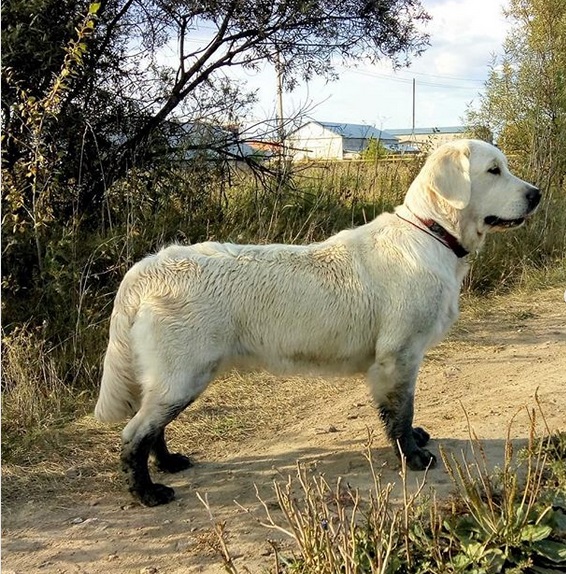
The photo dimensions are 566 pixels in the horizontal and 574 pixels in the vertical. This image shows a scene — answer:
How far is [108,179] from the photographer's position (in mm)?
7961

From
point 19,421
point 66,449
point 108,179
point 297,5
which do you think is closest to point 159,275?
point 66,449

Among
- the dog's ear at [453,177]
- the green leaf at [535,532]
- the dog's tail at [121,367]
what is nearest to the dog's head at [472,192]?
the dog's ear at [453,177]

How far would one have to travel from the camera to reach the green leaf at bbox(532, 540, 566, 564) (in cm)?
290

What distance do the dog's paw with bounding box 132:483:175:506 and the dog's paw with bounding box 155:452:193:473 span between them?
39 cm

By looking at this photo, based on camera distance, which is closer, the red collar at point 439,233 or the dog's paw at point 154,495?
the dog's paw at point 154,495

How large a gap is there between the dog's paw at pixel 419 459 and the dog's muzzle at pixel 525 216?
1551 mm

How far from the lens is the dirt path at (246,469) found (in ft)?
11.6

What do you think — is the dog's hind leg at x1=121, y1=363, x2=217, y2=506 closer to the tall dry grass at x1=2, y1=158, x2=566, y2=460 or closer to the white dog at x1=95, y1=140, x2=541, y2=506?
the white dog at x1=95, y1=140, x2=541, y2=506

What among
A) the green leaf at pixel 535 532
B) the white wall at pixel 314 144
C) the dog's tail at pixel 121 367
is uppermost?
the white wall at pixel 314 144

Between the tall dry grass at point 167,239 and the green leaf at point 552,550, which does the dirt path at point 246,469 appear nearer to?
the tall dry grass at point 167,239

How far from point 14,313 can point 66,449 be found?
2057 mm

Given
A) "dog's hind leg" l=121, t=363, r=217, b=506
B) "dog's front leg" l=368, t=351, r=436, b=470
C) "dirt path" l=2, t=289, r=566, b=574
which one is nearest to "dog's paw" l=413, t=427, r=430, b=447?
"dirt path" l=2, t=289, r=566, b=574

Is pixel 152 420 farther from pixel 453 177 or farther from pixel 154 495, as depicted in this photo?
pixel 453 177

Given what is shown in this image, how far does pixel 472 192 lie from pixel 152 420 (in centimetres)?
247
